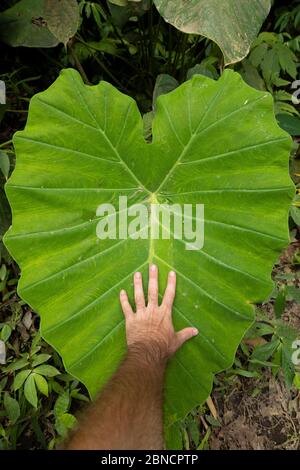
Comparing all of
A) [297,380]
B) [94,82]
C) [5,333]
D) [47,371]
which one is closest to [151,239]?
[47,371]

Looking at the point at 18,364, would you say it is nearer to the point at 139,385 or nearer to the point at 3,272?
the point at 3,272

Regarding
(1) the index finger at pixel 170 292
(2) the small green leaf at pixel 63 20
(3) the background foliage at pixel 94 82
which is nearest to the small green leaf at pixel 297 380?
(3) the background foliage at pixel 94 82

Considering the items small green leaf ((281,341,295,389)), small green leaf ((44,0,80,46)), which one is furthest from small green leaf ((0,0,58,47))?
small green leaf ((281,341,295,389))

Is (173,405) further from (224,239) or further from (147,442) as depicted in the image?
(224,239)

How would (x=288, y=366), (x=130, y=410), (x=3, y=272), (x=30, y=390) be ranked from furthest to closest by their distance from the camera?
(x=3, y=272)
(x=288, y=366)
(x=30, y=390)
(x=130, y=410)

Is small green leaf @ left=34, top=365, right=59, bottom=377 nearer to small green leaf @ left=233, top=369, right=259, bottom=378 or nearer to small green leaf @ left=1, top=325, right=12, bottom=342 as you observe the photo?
small green leaf @ left=1, top=325, right=12, bottom=342
